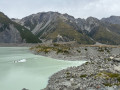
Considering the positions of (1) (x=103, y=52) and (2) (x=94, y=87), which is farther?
(1) (x=103, y=52)

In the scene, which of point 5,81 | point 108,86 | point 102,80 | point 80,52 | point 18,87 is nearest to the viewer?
point 108,86

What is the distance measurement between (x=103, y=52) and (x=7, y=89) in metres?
92.2

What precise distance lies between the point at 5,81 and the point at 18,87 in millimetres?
7284

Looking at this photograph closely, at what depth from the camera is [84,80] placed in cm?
3744

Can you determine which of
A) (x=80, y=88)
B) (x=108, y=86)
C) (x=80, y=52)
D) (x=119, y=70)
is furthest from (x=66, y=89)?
(x=80, y=52)

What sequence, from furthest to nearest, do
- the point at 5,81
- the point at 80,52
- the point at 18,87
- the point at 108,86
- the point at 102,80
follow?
the point at 80,52
the point at 5,81
the point at 18,87
the point at 102,80
the point at 108,86

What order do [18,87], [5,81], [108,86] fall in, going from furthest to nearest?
1. [5,81]
2. [18,87]
3. [108,86]

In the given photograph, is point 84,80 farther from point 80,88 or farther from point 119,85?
point 119,85

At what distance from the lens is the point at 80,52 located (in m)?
116

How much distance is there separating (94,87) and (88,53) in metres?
85.8

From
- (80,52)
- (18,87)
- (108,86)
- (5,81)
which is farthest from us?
(80,52)

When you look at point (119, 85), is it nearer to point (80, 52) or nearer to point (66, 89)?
point (66, 89)

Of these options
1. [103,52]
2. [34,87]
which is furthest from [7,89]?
[103,52]

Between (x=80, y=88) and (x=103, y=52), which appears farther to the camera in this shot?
(x=103, y=52)
